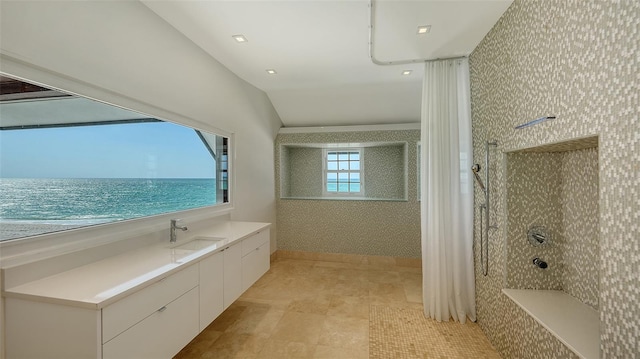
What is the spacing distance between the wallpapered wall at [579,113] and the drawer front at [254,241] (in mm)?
2094

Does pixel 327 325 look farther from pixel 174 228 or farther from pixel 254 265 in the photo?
pixel 174 228

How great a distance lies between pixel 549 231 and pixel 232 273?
2.43 m

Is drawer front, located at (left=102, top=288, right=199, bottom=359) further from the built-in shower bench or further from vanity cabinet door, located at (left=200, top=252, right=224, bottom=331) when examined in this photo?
the built-in shower bench

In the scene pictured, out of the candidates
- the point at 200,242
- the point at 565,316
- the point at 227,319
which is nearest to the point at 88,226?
the point at 200,242

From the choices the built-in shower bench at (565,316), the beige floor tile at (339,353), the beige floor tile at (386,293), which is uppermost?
the built-in shower bench at (565,316)

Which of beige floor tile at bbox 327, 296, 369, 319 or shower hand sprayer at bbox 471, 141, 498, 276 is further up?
shower hand sprayer at bbox 471, 141, 498, 276

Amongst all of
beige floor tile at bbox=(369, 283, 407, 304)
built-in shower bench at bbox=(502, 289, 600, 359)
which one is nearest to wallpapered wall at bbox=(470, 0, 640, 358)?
built-in shower bench at bbox=(502, 289, 600, 359)

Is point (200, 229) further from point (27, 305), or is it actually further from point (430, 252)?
point (430, 252)

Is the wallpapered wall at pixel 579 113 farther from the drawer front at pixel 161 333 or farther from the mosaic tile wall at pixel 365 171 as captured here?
the mosaic tile wall at pixel 365 171

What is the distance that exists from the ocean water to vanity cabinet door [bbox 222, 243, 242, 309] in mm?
671

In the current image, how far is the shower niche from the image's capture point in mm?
1633

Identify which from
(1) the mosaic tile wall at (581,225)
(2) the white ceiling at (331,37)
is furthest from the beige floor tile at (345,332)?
(2) the white ceiling at (331,37)

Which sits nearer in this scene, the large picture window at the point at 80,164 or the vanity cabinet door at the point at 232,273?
the large picture window at the point at 80,164

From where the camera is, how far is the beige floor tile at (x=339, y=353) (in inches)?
75.9
